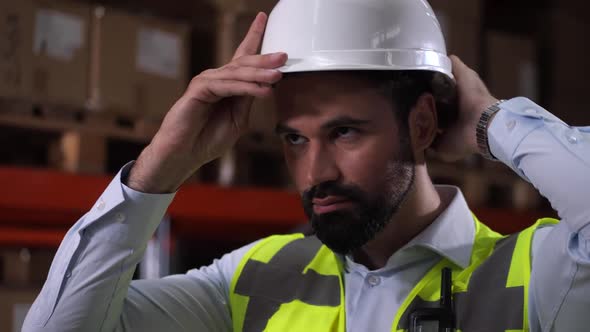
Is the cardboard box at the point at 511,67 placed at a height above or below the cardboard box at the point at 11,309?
above

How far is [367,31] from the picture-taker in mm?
2283

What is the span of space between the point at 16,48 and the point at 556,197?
A: 9.66ft

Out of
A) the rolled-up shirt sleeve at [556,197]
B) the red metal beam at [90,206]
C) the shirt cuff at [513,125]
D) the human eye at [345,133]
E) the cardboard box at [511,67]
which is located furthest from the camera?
the cardboard box at [511,67]

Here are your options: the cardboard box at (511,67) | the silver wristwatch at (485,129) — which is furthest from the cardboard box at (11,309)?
the cardboard box at (511,67)

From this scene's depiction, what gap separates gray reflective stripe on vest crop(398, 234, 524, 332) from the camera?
206cm

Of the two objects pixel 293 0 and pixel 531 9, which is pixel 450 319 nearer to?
pixel 293 0

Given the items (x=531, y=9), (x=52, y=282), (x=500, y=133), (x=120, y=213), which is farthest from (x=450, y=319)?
(x=531, y=9)

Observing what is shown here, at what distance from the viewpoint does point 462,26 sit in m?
5.13

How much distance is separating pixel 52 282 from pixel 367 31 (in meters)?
1.06

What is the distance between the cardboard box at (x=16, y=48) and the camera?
4023mm

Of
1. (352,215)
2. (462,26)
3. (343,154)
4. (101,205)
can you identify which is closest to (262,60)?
(343,154)

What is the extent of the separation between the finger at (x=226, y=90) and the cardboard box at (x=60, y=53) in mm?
2066

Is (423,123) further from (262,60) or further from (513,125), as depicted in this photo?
(262,60)

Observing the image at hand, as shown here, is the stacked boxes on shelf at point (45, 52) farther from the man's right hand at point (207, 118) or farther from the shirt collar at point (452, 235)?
the shirt collar at point (452, 235)
